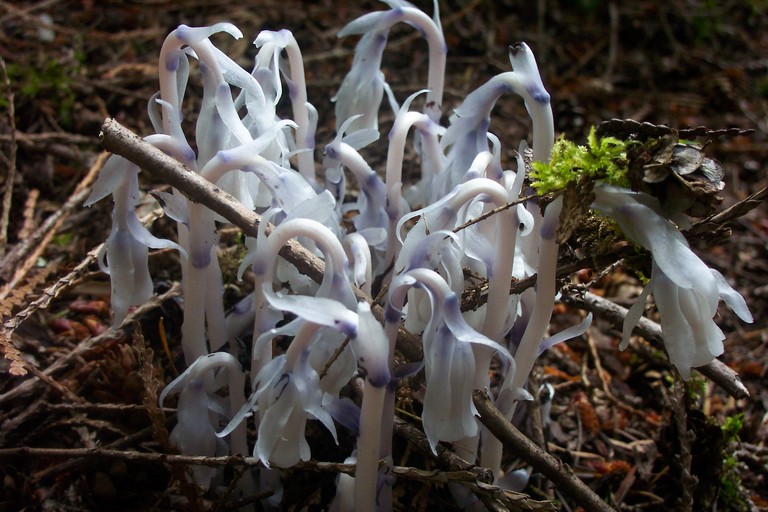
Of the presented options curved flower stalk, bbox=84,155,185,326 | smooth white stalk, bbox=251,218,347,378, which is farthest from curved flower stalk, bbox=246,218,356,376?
curved flower stalk, bbox=84,155,185,326

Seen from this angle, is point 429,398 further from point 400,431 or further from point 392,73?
point 392,73

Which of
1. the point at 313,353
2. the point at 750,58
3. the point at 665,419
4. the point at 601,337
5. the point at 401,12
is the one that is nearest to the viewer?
the point at 313,353

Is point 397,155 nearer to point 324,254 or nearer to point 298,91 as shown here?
point 298,91

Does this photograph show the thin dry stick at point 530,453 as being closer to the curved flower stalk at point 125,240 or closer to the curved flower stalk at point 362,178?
the curved flower stalk at point 362,178

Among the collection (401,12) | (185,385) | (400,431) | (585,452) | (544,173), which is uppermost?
(401,12)

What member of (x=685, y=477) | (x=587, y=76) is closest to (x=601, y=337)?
(x=685, y=477)
